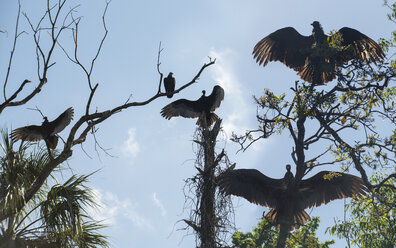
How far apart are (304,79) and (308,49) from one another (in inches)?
56.4

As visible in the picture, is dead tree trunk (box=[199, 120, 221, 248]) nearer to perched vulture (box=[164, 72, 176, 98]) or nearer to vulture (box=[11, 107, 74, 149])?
vulture (box=[11, 107, 74, 149])

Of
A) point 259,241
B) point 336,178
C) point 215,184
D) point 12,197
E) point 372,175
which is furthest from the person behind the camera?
point 259,241

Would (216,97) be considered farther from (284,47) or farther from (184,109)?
(284,47)

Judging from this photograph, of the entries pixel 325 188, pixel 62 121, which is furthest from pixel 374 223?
pixel 62 121

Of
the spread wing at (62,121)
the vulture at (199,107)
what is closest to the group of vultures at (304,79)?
the vulture at (199,107)

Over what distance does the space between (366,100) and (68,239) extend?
19.0 feet

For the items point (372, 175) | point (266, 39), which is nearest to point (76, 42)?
point (372, 175)

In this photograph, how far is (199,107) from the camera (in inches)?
364

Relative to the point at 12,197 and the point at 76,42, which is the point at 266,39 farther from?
the point at 12,197

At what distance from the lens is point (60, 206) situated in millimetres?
5660

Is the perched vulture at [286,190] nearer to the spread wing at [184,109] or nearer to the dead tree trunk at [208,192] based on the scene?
the spread wing at [184,109]

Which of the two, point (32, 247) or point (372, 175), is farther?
point (372, 175)

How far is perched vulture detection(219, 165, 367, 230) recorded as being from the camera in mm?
10633

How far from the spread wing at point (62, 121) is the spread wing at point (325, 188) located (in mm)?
5465
